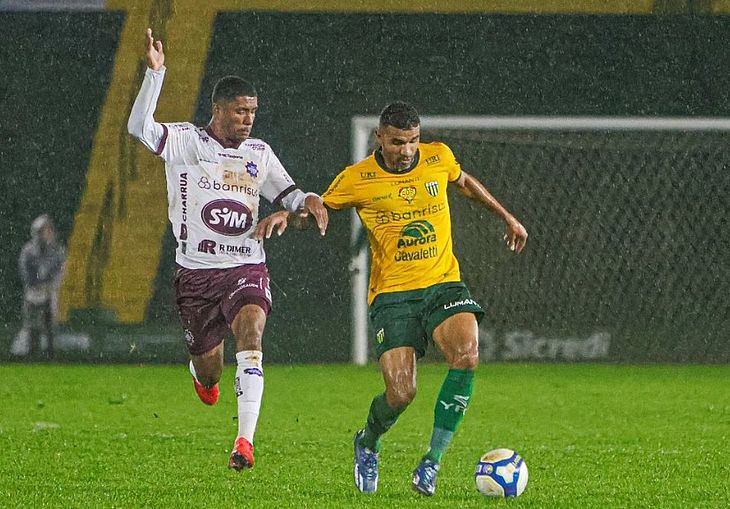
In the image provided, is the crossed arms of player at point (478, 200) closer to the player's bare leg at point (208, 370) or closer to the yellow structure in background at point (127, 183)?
the player's bare leg at point (208, 370)

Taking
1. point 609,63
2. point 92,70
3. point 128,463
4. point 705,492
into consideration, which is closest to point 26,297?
point 92,70

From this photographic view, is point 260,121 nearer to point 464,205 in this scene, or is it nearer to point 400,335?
point 464,205

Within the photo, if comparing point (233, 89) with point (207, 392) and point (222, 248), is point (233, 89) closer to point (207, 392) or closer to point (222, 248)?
point (222, 248)

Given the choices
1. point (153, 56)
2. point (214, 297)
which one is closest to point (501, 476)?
point (214, 297)

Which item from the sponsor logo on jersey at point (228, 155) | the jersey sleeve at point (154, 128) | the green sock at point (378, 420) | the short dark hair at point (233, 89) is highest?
the short dark hair at point (233, 89)

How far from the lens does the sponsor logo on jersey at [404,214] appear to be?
22.1ft

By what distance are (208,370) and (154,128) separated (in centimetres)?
163

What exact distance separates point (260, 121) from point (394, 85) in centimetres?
141

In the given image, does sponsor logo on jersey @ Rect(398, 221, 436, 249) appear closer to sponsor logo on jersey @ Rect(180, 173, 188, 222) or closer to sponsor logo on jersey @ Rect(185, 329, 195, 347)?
sponsor logo on jersey @ Rect(180, 173, 188, 222)

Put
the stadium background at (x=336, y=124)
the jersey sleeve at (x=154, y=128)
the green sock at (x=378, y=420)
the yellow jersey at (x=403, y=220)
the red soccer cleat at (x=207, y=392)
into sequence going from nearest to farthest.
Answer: the green sock at (x=378, y=420) < the yellow jersey at (x=403, y=220) < the jersey sleeve at (x=154, y=128) < the red soccer cleat at (x=207, y=392) < the stadium background at (x=336, y=124)

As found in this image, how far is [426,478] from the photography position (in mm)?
6145

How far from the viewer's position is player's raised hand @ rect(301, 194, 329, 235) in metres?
6.67

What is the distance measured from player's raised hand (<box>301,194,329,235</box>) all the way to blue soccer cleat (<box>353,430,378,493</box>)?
1046 mm

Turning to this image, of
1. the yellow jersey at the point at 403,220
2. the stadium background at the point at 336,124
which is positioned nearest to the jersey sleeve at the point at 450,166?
the yellow jersey at the point at 403,220
